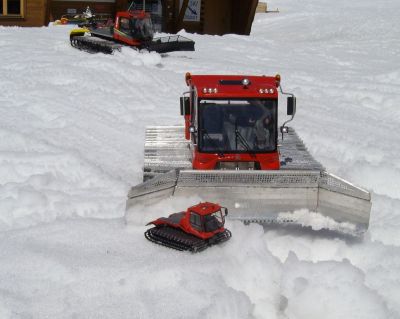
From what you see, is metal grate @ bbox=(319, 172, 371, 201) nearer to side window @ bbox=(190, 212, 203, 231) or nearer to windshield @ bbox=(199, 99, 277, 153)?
windshield @ bbox=(199, 99, 277, 153)

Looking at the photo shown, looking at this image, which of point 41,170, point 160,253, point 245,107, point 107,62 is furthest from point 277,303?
point 107,62

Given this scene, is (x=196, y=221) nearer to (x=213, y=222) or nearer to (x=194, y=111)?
(x=213, y=222)

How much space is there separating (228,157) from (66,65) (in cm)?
931

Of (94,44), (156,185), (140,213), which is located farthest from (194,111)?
(94,44)

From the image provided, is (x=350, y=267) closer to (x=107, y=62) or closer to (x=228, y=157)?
(x=228, y=157)

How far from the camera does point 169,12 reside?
29969mm

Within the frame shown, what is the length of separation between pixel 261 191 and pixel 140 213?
51.4 inches

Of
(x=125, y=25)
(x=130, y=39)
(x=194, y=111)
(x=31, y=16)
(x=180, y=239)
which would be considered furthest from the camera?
(x=31, y=16)

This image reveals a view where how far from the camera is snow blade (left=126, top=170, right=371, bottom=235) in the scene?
622 cm

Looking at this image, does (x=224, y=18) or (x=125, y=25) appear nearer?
(x=125, y=25)

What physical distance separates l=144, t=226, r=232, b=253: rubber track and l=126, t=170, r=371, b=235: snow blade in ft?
1.56

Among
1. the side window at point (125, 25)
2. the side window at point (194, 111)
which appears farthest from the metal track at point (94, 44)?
the side window at point (194, 111)

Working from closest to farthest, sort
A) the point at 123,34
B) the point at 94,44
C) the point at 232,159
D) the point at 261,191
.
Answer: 1. the point at 261,191
2. the point at 232,159
3. the point at 94,44
4. the point at 123,34

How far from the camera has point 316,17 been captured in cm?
3741
